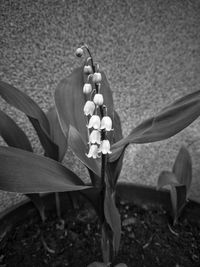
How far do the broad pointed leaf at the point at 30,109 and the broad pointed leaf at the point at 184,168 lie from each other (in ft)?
1.29

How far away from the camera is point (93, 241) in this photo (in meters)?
0.67

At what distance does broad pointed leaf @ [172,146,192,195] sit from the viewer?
2.36 feet

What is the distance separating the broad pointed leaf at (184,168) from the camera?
72 cm

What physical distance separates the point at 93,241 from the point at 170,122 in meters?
0.44

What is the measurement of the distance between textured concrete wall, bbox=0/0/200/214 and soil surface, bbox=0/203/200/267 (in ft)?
0.71

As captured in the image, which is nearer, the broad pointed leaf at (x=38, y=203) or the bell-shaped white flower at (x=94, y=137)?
the bell-shaped white flower at (x=94, y=137)

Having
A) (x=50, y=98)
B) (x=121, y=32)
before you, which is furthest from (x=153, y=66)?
(x=50, y=98)

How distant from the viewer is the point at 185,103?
0.43 metres

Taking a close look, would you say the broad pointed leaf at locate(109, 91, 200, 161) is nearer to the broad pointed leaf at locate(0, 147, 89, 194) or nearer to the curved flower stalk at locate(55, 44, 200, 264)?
the curved flower stalk at locate(55, 44, 200, 264)

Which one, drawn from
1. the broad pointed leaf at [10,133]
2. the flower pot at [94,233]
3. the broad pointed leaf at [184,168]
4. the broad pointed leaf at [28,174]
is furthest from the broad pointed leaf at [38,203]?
the broad pointed leaf at [184,168]

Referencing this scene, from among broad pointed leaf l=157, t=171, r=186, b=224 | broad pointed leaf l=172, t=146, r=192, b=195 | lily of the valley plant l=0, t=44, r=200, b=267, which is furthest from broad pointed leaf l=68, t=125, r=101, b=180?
broad pointed leaf l=172, t=146, r=192, b=195

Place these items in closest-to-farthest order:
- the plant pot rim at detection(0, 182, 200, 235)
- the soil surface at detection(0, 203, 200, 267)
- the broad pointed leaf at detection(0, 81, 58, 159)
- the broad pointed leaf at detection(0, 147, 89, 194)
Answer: the broad pointed leaf at detection(0, 147, 89, 194) < the broad pointed leaf at detection(0, 81, 58, 159) < the soil surface at detection(0, 203, 200, 267) < the plant pot rim at detection(0, 182, 200, 235)

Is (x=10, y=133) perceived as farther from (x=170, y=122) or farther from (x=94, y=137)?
(x=170, y=122)

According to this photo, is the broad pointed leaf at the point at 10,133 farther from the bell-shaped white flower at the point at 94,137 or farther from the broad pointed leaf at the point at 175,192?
the broad pointed leaf at the point at 175,192
